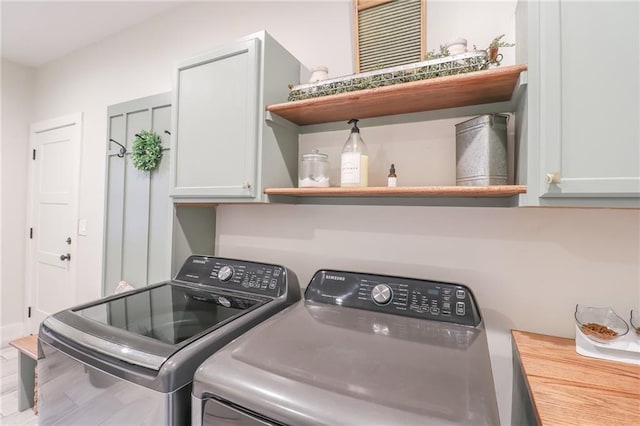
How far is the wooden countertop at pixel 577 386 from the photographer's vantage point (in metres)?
0.68

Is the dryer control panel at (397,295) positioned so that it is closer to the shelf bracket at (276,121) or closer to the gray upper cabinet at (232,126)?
the gray upper cabinet at (232,126)

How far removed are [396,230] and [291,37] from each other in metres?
1.24

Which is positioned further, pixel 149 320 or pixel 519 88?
pixel 149 320

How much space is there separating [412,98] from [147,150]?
1.45m

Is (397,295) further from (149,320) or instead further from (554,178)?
(149,320)

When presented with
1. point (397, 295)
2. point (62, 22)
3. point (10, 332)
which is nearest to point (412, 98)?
point (397, 295)

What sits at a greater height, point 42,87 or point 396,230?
point 42,87

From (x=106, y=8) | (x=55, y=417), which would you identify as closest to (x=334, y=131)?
(x=55, y=417)

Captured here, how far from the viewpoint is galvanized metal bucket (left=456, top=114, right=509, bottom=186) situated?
1035mm

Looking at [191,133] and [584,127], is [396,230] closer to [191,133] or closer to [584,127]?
[584,127]

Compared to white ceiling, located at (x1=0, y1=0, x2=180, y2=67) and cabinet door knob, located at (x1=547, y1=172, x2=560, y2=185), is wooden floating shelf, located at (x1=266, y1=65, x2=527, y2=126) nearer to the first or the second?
cabinet door knob, located at (x1=547, y1=172, x2=560, y2=185)

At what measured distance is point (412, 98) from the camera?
1.18m

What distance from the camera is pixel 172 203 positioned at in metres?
1.58

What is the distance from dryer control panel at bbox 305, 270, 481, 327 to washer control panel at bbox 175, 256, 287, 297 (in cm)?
17
